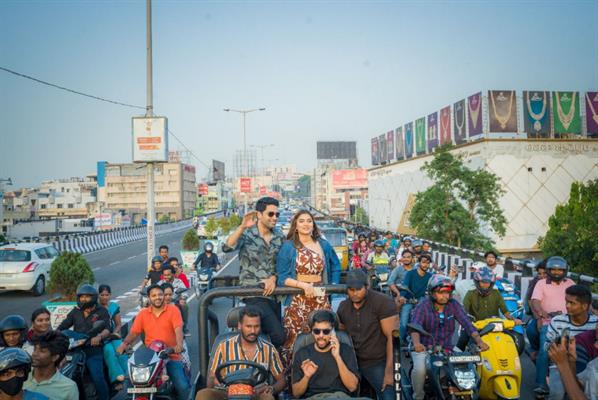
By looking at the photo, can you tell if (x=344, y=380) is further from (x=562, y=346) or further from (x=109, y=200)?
(x=109, y=200)

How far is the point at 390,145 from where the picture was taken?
96312 millimetres

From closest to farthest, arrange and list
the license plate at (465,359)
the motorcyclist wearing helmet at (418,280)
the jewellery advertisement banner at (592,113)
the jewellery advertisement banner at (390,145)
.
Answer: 1. the license plate at (465,359)
2. the motorcyclist wearing helmet at (418,280)
3. the jewellery advertisement banner at (592,113)
4. the jewellery advertisement banner at (390,145)

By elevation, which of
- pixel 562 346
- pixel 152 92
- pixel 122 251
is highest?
pixel 152 92

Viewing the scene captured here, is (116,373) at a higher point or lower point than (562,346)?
lower

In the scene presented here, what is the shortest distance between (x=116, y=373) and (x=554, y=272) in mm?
5790

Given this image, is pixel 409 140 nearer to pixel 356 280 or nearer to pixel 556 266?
pixel 556 266

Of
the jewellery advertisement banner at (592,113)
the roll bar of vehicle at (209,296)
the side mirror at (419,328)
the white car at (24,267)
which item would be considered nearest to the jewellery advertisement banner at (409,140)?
the jewellery advertisement banner at (592,113)

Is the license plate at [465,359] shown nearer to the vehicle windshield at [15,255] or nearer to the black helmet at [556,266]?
the black helmet at [556,266]

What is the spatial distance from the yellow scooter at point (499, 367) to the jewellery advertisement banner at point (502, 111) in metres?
60.6

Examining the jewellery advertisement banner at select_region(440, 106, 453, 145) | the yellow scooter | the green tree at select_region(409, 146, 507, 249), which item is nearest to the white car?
the yellow scooter

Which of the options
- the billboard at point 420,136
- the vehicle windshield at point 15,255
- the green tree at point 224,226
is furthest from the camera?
the billboard at point 420,136

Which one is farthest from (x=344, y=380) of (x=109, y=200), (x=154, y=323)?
(x=109, y=200)

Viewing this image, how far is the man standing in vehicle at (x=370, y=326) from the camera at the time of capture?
5.45 metres

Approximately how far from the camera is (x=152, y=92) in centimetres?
1830
